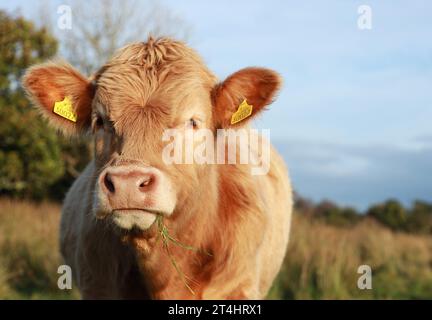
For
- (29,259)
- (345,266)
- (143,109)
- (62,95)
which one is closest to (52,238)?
(29,259)

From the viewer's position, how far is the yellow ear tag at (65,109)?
16.4 feet

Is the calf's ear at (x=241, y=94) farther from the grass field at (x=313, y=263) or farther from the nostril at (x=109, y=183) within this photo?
the grass field at (x=313, y=263)

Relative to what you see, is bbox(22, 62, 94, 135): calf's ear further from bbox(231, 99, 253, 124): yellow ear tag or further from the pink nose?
the pink nose

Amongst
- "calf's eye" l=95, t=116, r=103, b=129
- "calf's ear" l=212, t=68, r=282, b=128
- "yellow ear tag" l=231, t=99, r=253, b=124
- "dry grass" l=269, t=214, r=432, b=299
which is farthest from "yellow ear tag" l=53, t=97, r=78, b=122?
"dry grass" l=269, t=214, r=432, b=299

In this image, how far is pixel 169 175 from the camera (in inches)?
163

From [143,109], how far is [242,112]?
868 millimetres

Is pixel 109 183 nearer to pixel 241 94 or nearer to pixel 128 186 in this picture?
pixel 128 186

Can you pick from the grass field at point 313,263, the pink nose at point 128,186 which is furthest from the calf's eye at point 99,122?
the grass field at point 313,263

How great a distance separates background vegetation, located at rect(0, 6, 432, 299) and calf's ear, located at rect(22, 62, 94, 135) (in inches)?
64.4

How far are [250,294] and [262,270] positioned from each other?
38.8 inches

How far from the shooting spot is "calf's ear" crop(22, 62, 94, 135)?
4.95 metres
